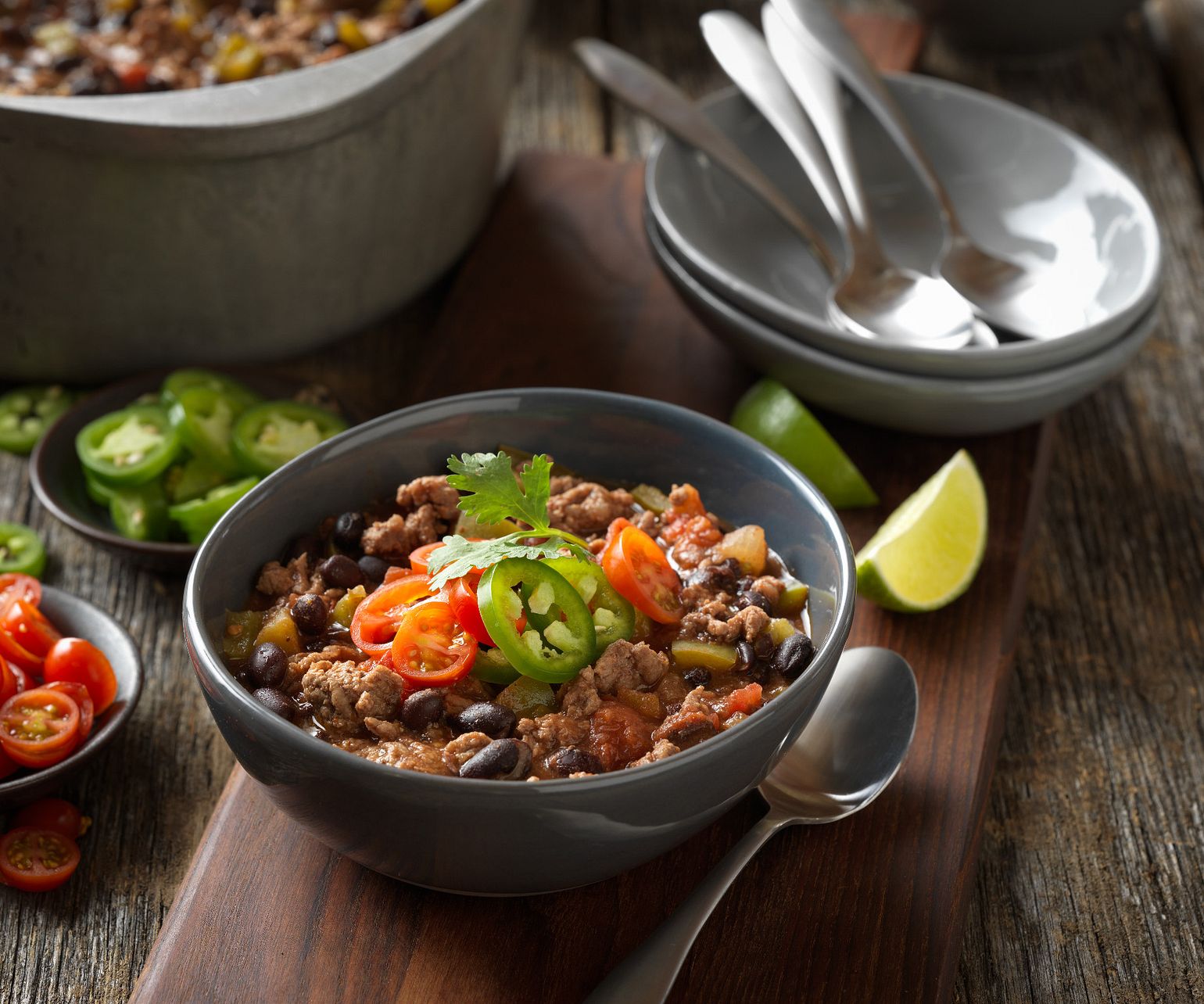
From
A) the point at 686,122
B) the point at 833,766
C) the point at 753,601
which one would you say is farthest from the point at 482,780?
the point at 686,122

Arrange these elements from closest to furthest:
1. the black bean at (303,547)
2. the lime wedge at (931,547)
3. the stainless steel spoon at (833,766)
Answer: the stainless steel spoon at (833,766) < the black bean at (303,547) < the lime wedge at (931,547)

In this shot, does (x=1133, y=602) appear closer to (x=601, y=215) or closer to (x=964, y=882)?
(x=964, y=882)

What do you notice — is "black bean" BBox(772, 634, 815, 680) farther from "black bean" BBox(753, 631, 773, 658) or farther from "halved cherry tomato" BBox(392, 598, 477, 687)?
"halved cherry tomato" BBox(392, 598, 477, 687)

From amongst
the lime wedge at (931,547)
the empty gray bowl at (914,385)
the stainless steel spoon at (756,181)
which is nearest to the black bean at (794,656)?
the lime wedge at (931,547)

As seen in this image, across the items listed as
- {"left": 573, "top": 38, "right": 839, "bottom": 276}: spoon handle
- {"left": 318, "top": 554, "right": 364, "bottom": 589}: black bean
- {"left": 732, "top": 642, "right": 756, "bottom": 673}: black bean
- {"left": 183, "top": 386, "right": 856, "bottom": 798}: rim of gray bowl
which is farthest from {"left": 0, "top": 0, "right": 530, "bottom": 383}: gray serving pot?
{"left": 732, "top": 642, "right": 756, "bottom": 673}: black bean

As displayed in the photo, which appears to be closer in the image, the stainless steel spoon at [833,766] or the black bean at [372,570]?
the stainless steel spoon at [833,766]

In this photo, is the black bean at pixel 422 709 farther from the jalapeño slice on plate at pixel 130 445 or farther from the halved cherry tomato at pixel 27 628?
the jalapeño slice on plate at pixel 130 445
